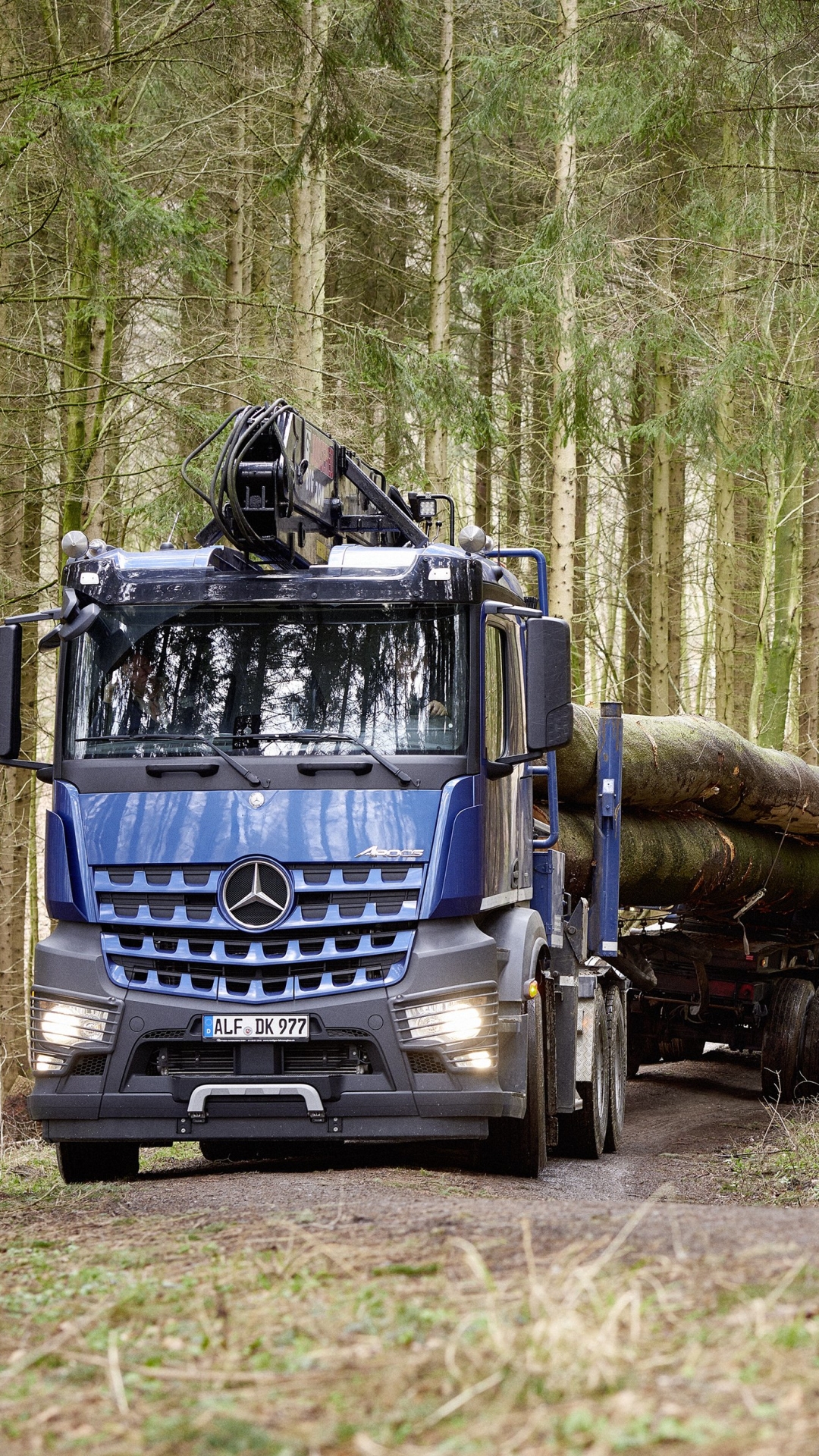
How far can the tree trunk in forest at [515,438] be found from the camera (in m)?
24.8

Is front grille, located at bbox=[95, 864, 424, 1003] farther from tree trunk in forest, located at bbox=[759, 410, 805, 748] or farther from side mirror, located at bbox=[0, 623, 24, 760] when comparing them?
tree trunk in forest, located at bbox=[759, 410, 805, 748]

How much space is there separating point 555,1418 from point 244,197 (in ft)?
61.5

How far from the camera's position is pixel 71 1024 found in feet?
22.9

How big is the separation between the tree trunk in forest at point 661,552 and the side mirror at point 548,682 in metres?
15.1

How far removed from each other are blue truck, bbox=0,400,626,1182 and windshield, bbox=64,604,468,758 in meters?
0.01

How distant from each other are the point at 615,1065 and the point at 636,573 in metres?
18.8

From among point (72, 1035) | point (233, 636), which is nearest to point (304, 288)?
Result: point (233, 636)

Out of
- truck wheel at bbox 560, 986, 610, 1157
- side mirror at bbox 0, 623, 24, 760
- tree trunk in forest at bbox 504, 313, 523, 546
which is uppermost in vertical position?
tree trunk in forest at bbox 504, 313, 523, 546

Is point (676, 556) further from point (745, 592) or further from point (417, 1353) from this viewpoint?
point (417, 1353)

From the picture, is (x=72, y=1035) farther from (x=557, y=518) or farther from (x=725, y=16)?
(x=557, y=518)

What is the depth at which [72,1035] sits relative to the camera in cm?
696

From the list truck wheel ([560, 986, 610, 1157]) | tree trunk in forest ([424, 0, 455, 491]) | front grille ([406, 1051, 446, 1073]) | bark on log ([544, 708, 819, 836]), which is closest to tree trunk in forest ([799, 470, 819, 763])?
tree trunk in forest ([424, 0, 455, 491])

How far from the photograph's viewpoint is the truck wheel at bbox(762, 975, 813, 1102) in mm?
13953

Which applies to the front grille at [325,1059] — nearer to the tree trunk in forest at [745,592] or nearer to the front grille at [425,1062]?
the front grille at [425,1062]
